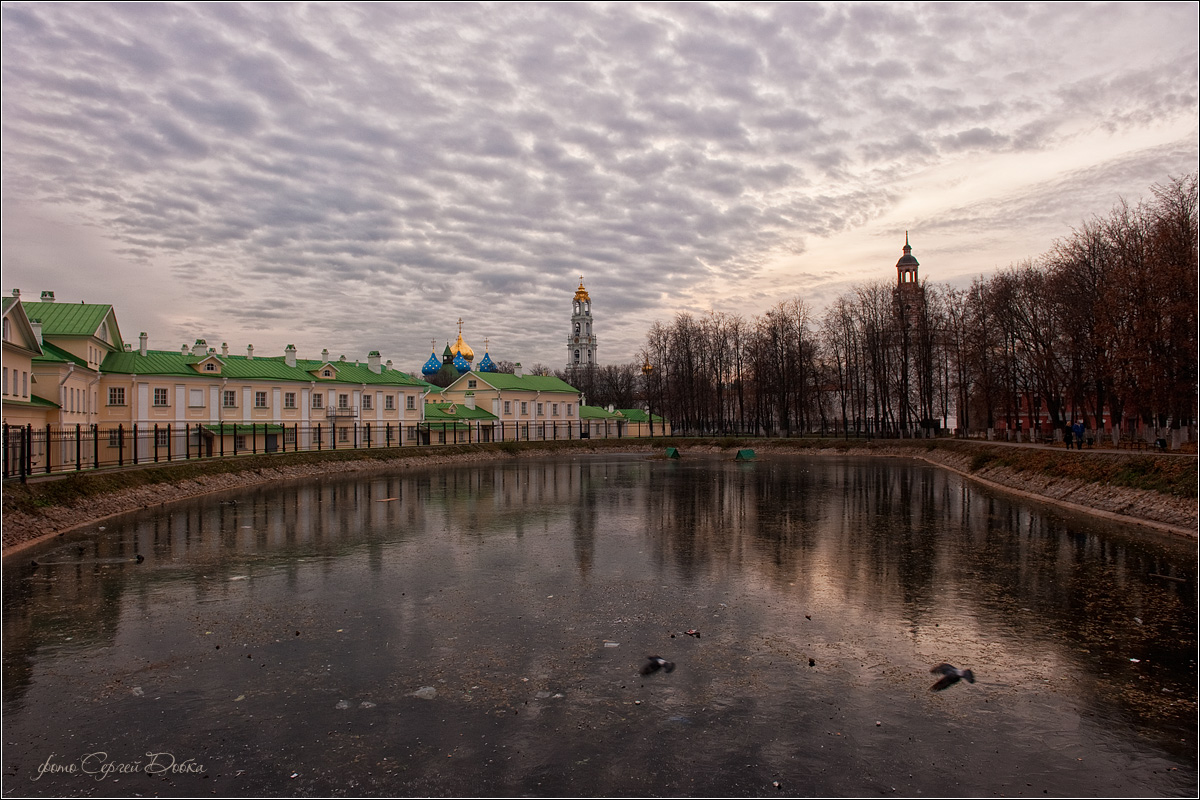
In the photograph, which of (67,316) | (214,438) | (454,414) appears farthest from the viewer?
(454,414)

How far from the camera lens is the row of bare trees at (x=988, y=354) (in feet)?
98.4

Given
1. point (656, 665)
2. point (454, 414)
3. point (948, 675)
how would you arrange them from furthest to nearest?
point (454, 414) → point (656, 665) → point (948, 675)

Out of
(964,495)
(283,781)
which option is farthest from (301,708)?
(964,495)

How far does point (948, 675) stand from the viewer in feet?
27.9

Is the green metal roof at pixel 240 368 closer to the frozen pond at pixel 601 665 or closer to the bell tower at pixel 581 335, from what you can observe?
the frozen pond at pixel 601 665

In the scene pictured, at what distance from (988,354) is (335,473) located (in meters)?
45.3

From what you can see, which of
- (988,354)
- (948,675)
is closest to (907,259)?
(988,354)

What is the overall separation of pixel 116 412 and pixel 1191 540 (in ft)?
164

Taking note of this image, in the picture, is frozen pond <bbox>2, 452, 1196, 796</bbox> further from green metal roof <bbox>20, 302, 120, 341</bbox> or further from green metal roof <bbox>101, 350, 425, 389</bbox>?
green metal roof <bbox>101, 350, 425, 389</bbox>

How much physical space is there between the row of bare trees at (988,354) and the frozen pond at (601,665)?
54.4 ft

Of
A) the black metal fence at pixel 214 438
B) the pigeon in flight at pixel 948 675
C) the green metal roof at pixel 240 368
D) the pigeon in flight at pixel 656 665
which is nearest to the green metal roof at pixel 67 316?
the green metal roof at pixel 240 368

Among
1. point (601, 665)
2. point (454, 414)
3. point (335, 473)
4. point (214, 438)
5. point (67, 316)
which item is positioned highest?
point (67, 316)

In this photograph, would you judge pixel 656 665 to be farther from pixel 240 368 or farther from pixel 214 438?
pixel 240 368

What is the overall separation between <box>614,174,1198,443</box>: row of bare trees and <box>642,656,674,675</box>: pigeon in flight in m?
29.6
